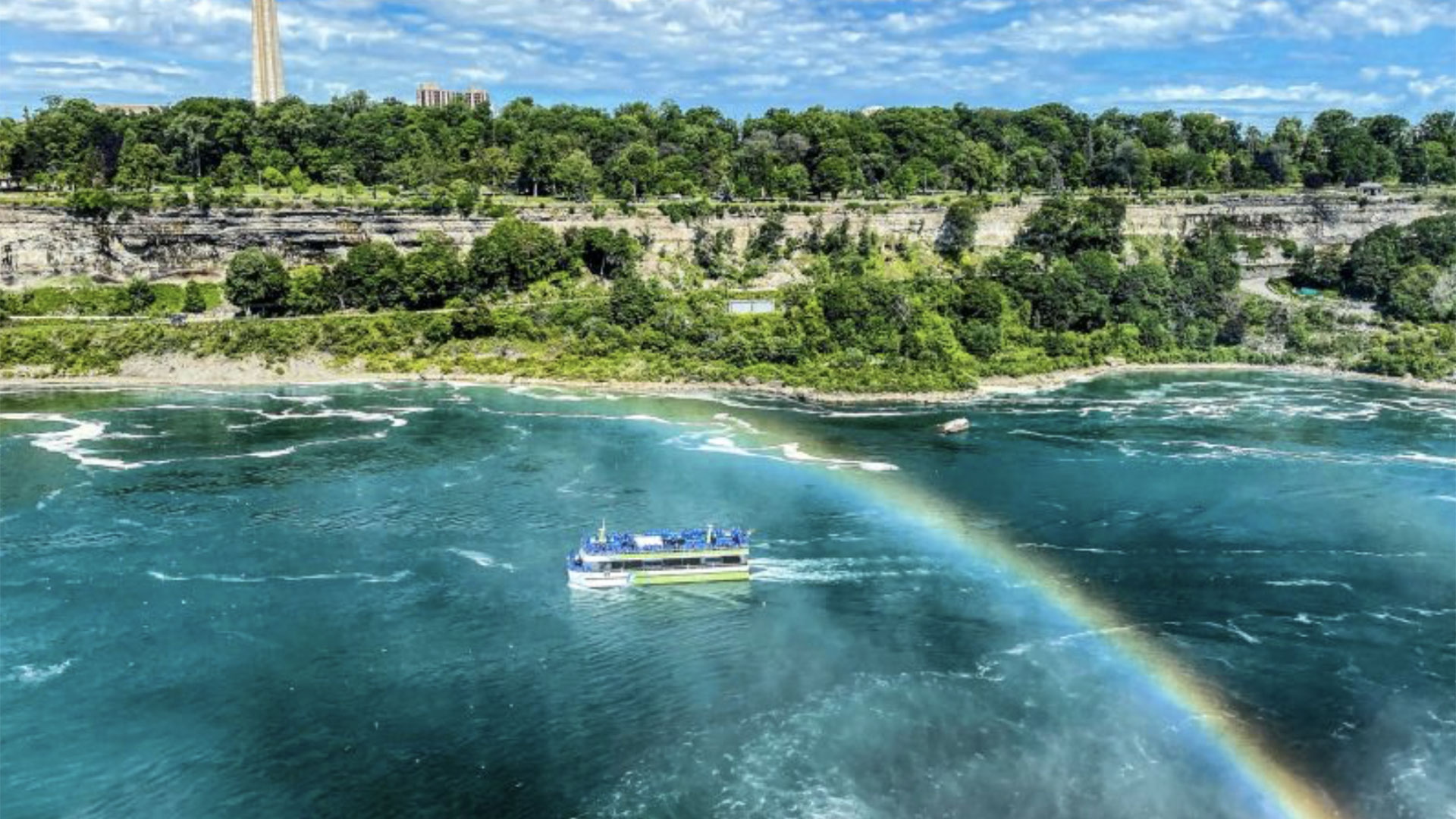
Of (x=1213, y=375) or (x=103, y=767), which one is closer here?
(x=103, y=767)

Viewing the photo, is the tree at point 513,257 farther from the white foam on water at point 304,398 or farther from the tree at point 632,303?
the white foam on water at point 304,398

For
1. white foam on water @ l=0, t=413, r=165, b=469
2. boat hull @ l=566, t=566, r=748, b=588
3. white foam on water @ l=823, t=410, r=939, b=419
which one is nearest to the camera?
boat hull @ l=566, t=566, r=748, b=588

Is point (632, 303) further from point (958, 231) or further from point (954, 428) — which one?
point (958, 231)

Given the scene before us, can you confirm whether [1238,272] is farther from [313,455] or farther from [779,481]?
[313,455]

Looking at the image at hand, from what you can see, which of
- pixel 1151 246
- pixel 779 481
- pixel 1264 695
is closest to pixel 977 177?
pixel 1151 246

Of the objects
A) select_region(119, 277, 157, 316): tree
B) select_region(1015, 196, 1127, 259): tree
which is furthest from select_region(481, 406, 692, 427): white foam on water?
select_region(1015, 196, 1127, 259): tree

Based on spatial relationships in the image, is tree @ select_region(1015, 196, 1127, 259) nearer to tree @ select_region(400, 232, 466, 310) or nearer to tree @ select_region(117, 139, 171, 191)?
tree @ select_region(400, 232, 466, 310)
